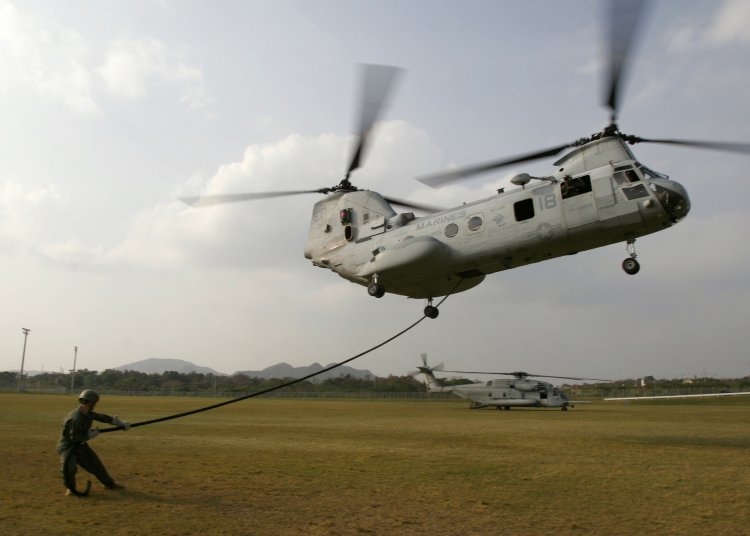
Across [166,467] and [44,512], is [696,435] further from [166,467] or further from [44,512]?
[44,512]

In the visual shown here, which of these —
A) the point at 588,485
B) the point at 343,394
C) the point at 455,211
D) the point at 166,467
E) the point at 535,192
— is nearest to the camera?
the point at 588,485

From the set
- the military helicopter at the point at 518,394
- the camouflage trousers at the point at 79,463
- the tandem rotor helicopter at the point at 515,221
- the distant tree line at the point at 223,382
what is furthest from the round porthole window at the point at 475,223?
the distant tree line at the point at 223,382

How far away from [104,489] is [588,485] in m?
8.47

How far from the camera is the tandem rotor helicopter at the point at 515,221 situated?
14188 millimetres

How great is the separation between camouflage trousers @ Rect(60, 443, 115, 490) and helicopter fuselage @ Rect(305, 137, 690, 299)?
9.67 meters

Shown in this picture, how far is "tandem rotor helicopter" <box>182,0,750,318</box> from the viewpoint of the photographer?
14188mm

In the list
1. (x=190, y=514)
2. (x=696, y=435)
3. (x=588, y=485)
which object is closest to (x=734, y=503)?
(x=588, y=485)

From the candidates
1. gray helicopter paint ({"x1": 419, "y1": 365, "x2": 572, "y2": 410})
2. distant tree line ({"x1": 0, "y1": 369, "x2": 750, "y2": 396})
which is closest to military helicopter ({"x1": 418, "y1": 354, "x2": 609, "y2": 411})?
gray helicopter paint ({"x1": 419, "y1": 365, "x2": 572, "y2": 410})

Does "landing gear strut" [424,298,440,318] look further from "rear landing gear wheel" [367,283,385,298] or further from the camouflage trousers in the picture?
the camouflage trousers

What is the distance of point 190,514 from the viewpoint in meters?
8.30

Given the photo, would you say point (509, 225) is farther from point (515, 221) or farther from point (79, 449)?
point (79, 449)

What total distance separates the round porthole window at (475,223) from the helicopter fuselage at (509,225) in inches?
1.1

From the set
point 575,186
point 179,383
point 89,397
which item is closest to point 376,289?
point 575,186

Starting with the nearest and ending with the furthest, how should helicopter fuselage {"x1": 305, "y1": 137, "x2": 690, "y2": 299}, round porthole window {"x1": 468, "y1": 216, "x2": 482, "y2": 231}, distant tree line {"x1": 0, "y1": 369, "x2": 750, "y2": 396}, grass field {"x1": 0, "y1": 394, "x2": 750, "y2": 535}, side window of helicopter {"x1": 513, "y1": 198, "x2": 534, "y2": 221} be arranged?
grass field {"x1": 0, "y1": 394, "x2": 750, "y2": 535}, helicopter fuselage {"x1": 305, "y1": 137, "x2": 690, "y2": 299}, side window of helicopter {"x1": 513, "y1": 198, "x2": 534, "y2": 221}, round porthole window {"x1": 468, "y1": 216, "x2": 482, "y2": 231}, distant tree line {"x1": 0, "y1": 369, "x2": 750, "y2": 396}
